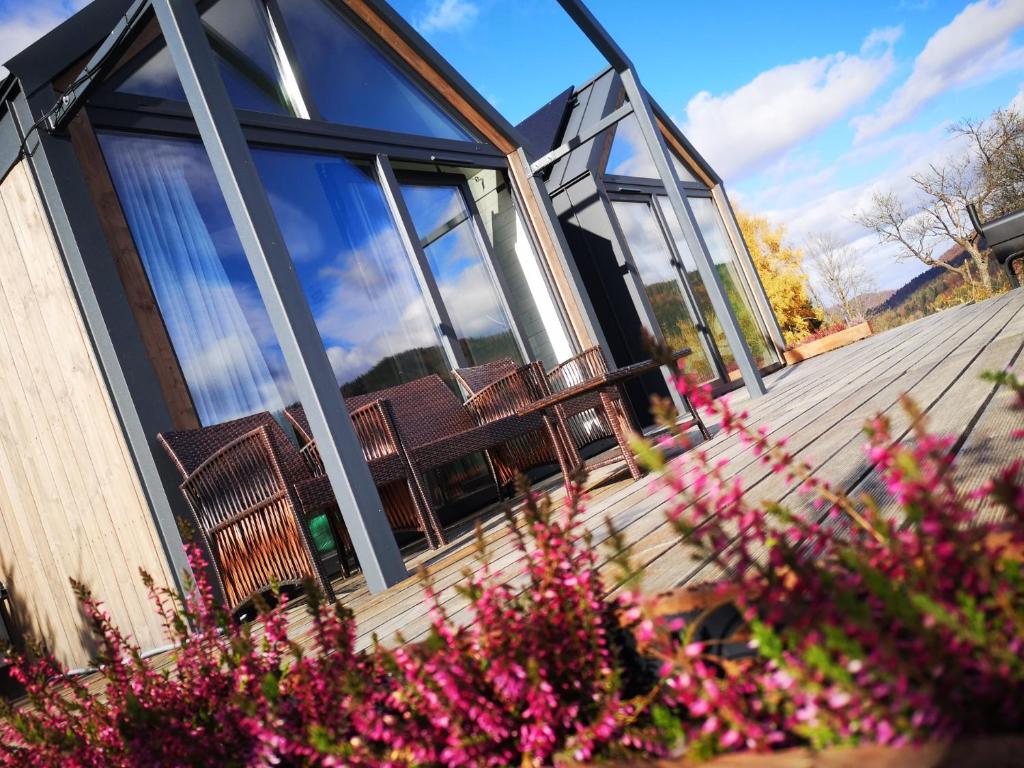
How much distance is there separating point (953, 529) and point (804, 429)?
6.80ft

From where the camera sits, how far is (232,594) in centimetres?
300

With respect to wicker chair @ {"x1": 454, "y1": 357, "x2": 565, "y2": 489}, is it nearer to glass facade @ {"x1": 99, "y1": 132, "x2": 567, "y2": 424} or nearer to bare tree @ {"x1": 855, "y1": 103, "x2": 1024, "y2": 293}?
glass facade @ {"x1": 99, "y1": 132, "x2": 567, "y2": 424}

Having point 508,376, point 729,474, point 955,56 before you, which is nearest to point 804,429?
point 729,474

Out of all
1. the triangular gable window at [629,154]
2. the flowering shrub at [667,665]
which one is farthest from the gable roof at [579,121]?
the flowering shrub at [667,665]

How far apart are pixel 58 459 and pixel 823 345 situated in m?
8.97

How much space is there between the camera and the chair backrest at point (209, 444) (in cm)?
311

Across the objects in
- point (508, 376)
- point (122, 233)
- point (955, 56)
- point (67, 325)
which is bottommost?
point (508, 376)

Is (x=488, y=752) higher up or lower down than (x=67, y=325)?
lower down

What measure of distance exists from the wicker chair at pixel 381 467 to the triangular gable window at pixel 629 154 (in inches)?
181

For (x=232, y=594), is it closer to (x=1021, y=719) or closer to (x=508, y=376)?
(x=508, y=376)

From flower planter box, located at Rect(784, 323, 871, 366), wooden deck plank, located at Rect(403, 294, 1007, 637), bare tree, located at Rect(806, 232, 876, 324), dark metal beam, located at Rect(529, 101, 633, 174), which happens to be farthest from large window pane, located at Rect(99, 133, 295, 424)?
bare tree, located at Rect(806, 232, 876, 324)

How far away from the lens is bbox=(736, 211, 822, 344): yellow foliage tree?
47.8ft

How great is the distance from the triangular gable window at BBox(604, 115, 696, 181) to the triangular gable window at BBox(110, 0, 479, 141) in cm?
227

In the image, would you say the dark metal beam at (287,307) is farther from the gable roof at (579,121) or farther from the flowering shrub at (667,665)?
the gable roof at (579,121)
